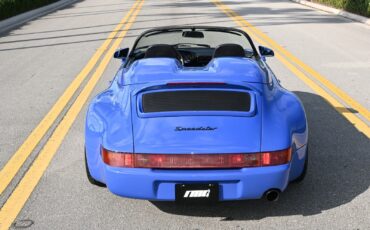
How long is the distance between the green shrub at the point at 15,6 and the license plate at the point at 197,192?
17.9 m

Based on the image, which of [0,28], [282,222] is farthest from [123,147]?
[0,28]

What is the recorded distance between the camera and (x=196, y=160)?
349 centimetres

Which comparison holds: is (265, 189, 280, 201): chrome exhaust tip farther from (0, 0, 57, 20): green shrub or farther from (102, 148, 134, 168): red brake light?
(0, 0, 57, 20): green shrub

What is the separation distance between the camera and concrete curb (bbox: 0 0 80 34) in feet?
60.6

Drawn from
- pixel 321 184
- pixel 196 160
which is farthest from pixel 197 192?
pixel 321 184

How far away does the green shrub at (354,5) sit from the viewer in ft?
63.9

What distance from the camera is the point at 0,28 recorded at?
58.3 ft

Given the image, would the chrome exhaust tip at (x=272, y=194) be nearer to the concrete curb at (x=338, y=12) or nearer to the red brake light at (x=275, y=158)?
the red brake light at (x=275, y=158)

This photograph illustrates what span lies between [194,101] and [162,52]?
48.6 inches

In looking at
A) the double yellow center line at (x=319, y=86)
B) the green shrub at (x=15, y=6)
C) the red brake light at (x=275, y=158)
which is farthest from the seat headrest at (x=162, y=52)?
the green shrub at (x=15, y=6)

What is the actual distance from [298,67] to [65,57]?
519 cm

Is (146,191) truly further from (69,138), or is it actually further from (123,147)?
(69,138)

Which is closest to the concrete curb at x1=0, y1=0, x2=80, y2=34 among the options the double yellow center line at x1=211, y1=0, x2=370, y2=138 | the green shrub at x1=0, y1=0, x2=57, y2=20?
the green shrub at x1=0, y1=0, x2=57, y2=20

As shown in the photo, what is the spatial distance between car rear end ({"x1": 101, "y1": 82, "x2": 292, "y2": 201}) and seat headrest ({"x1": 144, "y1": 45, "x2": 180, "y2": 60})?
4.29 ft
